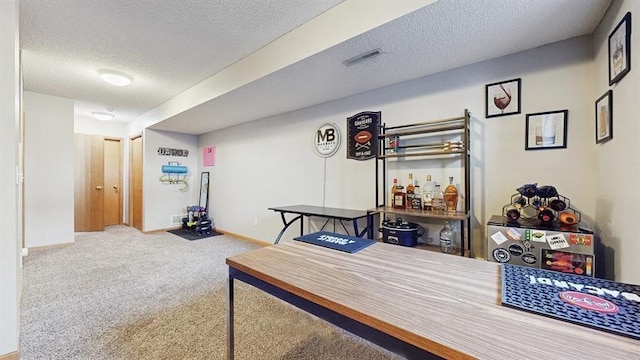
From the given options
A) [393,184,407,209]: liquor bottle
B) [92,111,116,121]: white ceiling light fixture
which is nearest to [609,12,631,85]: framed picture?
[393,184,407,209]: liquor bottle

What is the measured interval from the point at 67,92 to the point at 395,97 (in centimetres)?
486

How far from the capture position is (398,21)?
5.79 ft

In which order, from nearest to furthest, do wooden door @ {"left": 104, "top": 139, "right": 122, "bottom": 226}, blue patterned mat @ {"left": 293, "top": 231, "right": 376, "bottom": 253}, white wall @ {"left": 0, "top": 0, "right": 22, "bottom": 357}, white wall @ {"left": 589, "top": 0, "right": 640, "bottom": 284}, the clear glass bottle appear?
white wall @ {"left": 589, "top": 0, "right": 640, "bottom": 284} < blue patterned mat @ {"left": 293, "top": 231, "right": 376, "bottom": 253} < white wall @ {"left": 0, "top": 0, "right": 22, "bottom": 357} < the clear glass bottle < wooden door @ {"left": 104, "top": 139, "right": 122, "bottom": 226}

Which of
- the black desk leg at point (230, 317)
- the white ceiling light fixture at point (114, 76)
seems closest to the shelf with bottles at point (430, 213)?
the black desk leg at point (230, 317)

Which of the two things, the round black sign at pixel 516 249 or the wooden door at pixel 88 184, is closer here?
the round black sign at pixel 516 249

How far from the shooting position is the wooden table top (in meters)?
0.62

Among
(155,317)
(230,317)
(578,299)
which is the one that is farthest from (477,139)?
(155,317)

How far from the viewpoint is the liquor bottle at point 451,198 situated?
2414 millimetres

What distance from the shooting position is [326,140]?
3.57 m

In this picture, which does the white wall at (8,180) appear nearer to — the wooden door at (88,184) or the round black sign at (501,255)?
the round black sign at (501,255)

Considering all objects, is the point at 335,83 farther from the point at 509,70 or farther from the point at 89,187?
the point at 89,187

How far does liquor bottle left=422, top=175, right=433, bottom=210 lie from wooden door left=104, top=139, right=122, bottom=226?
696cm

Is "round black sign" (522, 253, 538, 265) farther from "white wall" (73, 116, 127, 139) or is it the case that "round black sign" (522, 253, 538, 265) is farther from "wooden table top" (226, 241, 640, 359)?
"white wall" (73, 116, 127, 139)

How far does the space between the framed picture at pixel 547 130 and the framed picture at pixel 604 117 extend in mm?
211
